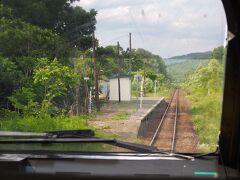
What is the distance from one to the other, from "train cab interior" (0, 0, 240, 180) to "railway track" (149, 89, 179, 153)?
11cm

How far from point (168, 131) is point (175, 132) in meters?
0.05

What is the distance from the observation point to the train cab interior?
234cm

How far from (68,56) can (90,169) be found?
0.77 m

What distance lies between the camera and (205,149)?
2.62 metres

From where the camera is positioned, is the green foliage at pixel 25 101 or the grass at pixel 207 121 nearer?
the grass at pixel 207 121

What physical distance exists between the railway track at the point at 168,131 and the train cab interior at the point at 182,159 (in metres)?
0.11

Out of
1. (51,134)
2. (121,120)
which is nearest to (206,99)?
(121,120)

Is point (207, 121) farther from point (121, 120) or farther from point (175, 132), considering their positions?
point (121, 120)

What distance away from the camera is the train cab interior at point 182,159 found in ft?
7.68

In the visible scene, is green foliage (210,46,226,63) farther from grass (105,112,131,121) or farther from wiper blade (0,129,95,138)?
wiper blade (0,129,95,138)

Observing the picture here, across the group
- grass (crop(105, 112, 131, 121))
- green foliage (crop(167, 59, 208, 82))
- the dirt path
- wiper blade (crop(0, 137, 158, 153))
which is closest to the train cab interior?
wiper blade (crop(0, 137, 158, 153))

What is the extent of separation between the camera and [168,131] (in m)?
2.67

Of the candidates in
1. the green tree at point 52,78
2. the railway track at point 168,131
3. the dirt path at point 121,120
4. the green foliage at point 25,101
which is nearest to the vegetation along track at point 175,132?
the railway track at point 168,131

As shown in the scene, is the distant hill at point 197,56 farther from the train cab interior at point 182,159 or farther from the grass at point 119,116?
the grass at point 119,116
